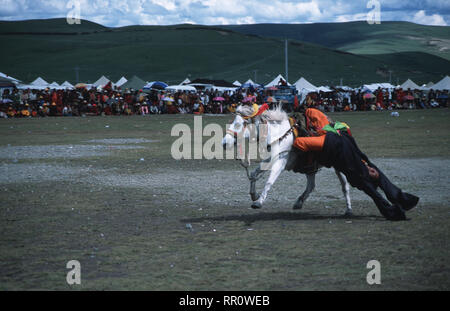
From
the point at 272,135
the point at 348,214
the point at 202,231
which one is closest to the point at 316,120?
the point at 272,135

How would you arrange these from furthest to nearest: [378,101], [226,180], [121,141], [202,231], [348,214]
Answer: [378,101] → [121,141] → [226,180] → [348,214] → [202,231]

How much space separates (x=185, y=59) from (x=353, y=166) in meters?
124

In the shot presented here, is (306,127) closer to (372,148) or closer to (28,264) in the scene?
(28,264)

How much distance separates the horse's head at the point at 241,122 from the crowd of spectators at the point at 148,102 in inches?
1018

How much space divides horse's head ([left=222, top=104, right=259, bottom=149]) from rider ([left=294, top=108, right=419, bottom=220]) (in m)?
0.70

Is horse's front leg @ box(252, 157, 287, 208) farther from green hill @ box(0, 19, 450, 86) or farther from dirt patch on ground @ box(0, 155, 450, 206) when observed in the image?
green hill @ box(0, 19, 450, 86)

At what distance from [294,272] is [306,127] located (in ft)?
10.6

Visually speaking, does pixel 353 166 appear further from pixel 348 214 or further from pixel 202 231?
pixel 202 231

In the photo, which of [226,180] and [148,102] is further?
[148,102]

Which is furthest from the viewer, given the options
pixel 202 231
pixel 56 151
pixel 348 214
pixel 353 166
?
pixel 56 151

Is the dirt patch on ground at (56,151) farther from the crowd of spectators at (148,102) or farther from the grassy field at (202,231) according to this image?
the crowd of spectators at (148,102)

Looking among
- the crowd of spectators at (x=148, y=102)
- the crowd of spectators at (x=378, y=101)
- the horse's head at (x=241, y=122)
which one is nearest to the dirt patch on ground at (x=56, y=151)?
the horse's head at (x=241, y=122)

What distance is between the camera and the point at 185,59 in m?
130

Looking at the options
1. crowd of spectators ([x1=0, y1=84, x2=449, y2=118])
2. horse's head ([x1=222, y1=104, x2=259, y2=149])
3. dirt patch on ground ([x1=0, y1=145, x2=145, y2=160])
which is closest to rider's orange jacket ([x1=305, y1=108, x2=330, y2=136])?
horse's head ([x1=222, y1=104, x2=259, y2=149])
